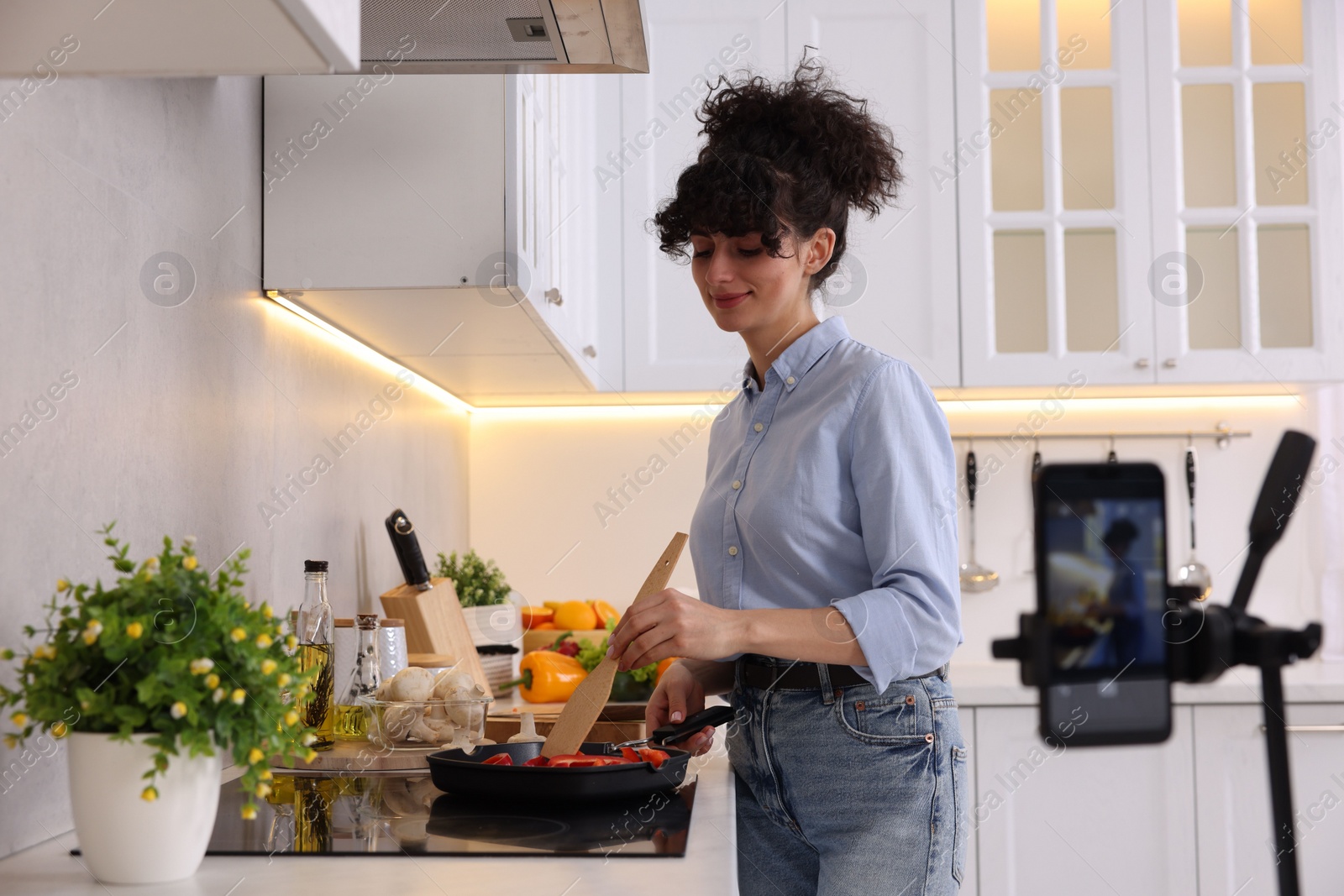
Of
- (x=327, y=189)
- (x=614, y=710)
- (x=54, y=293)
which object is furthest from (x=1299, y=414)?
(x=54, y=293)

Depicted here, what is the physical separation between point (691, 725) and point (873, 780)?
0.17 meters

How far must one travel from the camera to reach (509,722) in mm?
1337

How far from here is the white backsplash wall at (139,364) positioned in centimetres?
80

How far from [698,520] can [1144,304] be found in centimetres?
158

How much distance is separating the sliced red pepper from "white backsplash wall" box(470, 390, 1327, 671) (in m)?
1.60

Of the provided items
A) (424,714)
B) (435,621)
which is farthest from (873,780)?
(435,621)

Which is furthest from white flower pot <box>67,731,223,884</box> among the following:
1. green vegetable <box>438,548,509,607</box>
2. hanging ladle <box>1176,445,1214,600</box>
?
hanging ladle <box>1176,445,1214,600</box>

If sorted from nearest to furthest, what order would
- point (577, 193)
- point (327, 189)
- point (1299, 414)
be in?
point (327, 189)
point (577, 193)
point (1299, 414)

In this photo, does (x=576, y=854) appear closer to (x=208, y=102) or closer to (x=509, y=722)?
(x=509, y=722)

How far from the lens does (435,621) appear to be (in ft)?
5.41

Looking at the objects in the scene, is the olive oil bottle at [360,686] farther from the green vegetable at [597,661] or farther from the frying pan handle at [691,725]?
the green vegetable at [597,661]

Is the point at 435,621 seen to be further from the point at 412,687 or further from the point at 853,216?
the point at 853,216

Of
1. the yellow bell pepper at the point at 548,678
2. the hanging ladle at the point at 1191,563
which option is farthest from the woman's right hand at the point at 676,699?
the hanging ladle at the point at 1191,563

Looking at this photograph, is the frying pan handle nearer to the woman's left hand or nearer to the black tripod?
the woman's left hand
